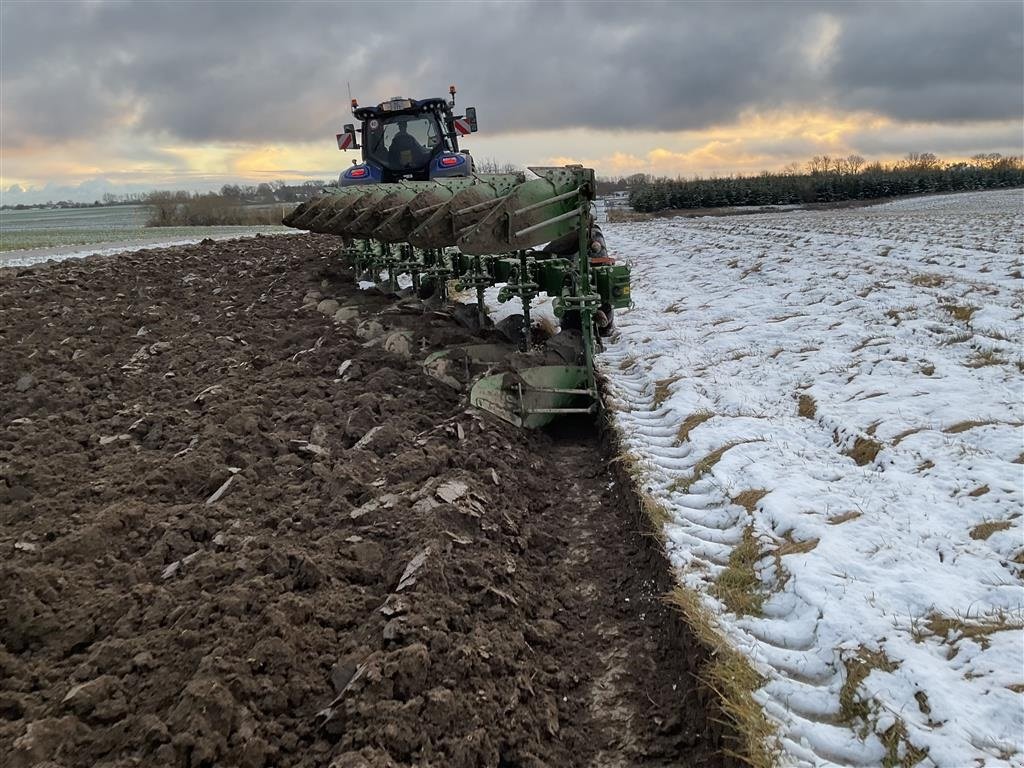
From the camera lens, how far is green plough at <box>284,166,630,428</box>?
5.62 metres

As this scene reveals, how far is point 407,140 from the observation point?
11938 mm

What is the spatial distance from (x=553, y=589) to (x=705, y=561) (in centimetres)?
77

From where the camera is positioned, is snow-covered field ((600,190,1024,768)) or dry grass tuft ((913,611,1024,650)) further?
dry grass tuft ((913,611,1024,650))

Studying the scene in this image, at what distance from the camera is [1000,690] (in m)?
2.67

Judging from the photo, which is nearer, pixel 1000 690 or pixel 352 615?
pixel 1000 690

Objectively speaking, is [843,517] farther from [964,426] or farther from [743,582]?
[964,426]

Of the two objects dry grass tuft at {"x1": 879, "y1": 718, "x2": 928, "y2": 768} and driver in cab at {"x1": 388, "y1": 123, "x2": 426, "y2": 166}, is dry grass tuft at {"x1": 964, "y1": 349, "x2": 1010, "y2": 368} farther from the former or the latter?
driver in cab at {"x1": 388, "y1": 123, "x2": 426, "y2": 166}

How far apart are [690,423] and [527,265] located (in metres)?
2.11

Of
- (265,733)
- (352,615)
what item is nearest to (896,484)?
(352,615)

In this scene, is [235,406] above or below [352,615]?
above

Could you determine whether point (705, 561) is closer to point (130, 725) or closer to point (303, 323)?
point (130, 725)

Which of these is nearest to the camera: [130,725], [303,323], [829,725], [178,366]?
[130,725]

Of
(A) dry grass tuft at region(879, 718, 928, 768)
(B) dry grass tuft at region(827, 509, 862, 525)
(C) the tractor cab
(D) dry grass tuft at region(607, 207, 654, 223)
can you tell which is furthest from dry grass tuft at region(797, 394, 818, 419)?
(D) dry grass tuft at region(607, 207, 654, 223)

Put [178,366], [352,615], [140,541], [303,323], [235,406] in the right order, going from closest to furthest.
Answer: [352,615] < [140,541] < [235,406] < [178,366] < [303,323]
